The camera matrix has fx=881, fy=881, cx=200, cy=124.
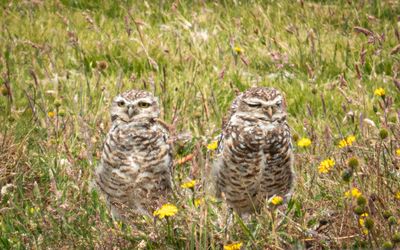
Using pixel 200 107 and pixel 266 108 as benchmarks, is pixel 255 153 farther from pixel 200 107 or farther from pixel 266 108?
pixel 200 107

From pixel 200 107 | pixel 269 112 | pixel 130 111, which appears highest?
pixel 269 112

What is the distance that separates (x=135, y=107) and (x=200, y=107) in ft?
4.77

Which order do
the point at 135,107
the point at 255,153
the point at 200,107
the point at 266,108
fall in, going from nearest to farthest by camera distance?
the point at 255,153 → the point at 266,108 → the point at 135,107 → the point at 200,107

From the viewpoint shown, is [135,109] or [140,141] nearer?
[140,141]

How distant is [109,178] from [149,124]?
0.42 m

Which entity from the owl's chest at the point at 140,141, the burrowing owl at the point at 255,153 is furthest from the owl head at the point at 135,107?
the burrowing owl at the point at 255,153

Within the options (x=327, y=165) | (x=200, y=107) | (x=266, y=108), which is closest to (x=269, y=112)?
(x=266, y=108)

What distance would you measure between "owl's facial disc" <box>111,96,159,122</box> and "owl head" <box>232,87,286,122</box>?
549mm

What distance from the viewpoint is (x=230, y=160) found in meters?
4.87

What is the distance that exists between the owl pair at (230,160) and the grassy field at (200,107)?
0.13 meters

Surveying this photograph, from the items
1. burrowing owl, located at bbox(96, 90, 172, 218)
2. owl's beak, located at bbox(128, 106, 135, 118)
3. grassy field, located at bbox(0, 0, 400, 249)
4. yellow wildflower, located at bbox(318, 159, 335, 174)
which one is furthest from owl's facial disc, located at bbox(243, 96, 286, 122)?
owl's beak, located at bbox(128, 106, 135, 118)

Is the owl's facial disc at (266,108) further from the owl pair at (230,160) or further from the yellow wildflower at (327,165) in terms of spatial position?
the yellow wildflower at (327,165)

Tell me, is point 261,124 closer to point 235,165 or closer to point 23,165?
point 235,165

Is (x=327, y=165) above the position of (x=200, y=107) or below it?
above
